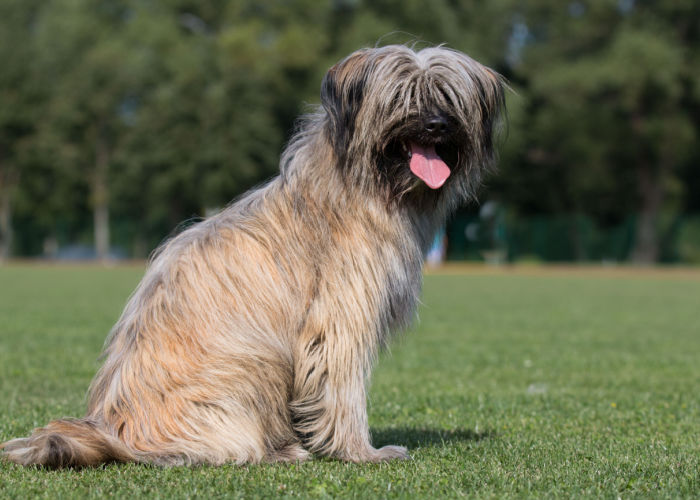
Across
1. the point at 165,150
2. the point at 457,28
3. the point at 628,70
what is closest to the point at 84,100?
the point at 165,150

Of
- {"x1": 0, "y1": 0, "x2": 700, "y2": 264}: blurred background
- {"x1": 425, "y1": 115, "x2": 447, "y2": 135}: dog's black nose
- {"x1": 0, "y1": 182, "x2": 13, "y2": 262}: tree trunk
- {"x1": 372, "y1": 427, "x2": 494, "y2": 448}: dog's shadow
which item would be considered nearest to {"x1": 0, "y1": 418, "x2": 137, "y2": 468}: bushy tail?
{"x1": 372, "y1": 427, "x2": 494, "y2": 448}: dog's shadow

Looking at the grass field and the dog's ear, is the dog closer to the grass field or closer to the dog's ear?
the dog's ear

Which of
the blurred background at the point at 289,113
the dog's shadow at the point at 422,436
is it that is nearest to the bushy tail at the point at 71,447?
the dog's shadow at the point at 422,436

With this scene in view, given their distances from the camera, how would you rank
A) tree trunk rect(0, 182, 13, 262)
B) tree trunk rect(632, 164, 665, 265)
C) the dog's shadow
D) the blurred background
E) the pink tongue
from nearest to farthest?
the pink tongue → the dog's shadow → the blurred background → tree trunk rect(632, 164, 665, 265) → tree trunk rect(0, 182, 13, 262)

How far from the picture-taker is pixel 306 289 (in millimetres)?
5059

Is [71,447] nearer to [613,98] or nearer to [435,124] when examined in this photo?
[435,124]

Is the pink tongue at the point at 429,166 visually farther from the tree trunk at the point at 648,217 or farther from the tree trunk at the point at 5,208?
the tree trunk at the point at 5,208

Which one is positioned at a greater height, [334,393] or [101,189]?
[334,393]

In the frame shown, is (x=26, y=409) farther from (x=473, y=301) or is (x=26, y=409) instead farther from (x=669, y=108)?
(x=669, y=108)

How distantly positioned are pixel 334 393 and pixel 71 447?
1.45m

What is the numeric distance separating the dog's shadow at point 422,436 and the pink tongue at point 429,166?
180cm

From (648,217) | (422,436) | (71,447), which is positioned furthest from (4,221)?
(71,447)

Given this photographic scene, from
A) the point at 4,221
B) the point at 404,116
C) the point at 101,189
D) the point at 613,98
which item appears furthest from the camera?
the point at 4,221

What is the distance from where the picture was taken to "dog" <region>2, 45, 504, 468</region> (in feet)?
15.5
